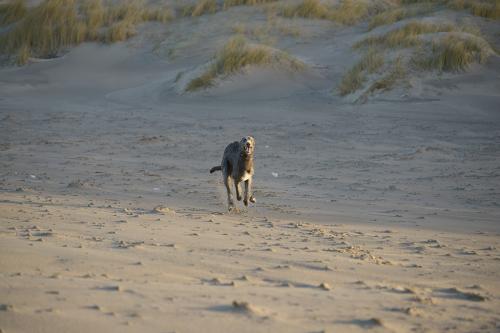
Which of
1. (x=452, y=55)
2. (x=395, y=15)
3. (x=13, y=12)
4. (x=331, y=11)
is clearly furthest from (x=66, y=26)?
(x=452, y=55)

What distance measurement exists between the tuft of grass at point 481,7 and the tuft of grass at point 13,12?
1566 cm

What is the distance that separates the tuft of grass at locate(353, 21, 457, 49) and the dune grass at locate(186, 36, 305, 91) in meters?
2.41

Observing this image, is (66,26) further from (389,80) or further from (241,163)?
(241,163)

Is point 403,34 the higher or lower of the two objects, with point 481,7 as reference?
lower

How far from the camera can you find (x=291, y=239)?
6.86 m

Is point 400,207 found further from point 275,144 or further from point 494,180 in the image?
point 275,144

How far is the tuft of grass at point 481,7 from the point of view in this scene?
23.1 m

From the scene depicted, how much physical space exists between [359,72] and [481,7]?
793 cm

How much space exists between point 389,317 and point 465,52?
14.9 meters

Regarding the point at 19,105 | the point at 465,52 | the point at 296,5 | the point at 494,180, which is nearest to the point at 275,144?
the point at 494,180

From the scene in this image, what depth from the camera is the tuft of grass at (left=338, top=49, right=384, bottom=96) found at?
1738 cm

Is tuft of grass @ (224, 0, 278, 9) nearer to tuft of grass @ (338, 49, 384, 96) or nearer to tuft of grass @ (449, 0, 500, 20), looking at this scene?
tuft of grass @ (449, 0, 500, 20)

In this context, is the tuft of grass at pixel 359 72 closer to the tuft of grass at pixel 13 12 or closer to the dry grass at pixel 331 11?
the dry grass at pixel 331 11

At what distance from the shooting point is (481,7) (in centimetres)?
2330
